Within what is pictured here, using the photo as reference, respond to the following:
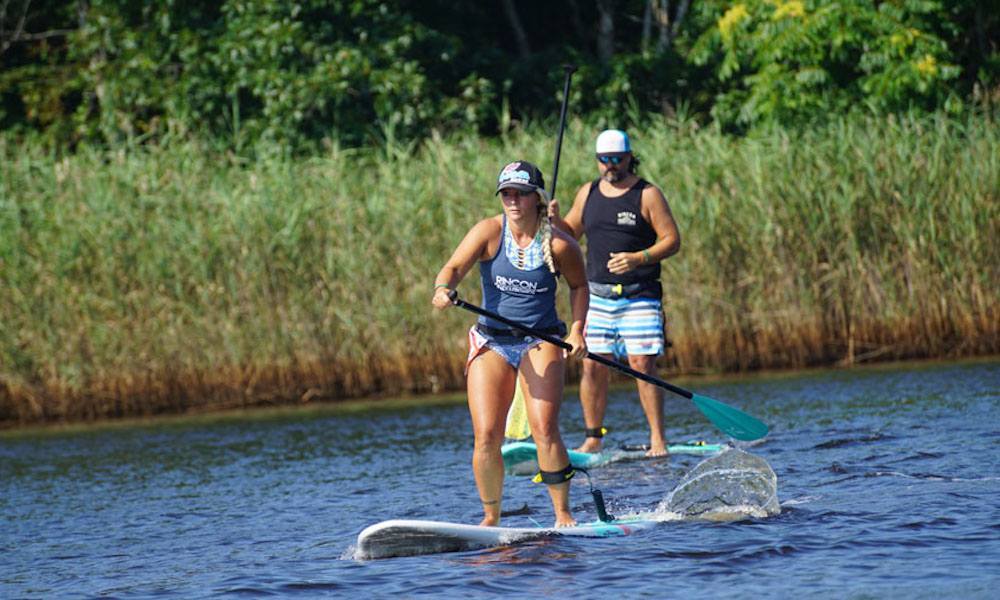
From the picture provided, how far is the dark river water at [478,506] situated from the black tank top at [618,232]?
123 centimetres

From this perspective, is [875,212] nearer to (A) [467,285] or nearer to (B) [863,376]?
(B) [863,376]

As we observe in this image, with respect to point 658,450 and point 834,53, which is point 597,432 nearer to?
point 658,450

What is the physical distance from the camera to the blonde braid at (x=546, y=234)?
609cm

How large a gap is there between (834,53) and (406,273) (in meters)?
7.25

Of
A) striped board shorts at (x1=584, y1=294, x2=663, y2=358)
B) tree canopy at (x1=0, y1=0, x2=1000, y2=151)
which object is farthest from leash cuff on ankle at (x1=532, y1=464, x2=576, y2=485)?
tree canopy at (x1=0, y1=0, x2=1000, y2=151)

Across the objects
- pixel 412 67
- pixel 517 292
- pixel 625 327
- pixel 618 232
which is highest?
pixel 412 67

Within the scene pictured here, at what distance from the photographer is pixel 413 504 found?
25.6 ft

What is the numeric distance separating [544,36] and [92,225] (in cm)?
1283

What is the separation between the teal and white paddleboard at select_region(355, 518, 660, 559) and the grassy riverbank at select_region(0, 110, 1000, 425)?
246 inches

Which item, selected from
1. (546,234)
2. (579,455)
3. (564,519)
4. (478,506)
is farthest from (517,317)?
(579,455)

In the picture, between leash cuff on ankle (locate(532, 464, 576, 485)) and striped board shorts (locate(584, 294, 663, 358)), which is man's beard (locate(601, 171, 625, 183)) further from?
leash cuff on ankle (locate(532, 464, 576, 485))

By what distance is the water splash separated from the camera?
6.69 metres

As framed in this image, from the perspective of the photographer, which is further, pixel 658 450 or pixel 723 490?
pixel 658 450

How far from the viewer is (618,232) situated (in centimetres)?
838
